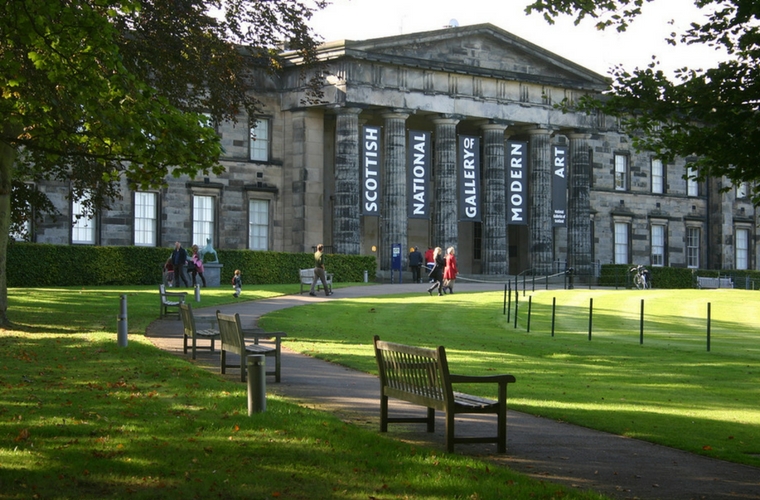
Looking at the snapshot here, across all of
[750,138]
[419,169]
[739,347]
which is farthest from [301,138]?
[750,138]

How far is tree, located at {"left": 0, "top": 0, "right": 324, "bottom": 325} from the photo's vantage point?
15547 millimetres

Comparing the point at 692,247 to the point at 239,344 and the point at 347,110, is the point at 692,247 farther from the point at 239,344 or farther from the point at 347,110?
the point at 239,344

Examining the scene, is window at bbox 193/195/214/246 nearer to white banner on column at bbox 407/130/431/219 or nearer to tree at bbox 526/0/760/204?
white banner on column at bbox 407/130/431/219

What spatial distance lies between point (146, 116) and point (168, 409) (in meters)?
6.04

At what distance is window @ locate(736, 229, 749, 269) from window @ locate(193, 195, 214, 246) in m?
38.0

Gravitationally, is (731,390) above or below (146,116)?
below

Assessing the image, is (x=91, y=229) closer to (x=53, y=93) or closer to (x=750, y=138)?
(x=53, y=93)

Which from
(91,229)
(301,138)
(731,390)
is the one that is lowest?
(731,390)

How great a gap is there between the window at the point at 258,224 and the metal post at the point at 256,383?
4271cm

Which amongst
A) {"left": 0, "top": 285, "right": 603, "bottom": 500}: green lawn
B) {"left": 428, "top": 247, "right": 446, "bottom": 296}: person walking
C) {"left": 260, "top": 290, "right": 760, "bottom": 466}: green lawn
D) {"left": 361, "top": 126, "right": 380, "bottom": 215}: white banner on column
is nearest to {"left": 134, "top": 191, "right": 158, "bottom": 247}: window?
{"left": 361, "top": 126, "right": 380, "bottom": 215}: white banner on column

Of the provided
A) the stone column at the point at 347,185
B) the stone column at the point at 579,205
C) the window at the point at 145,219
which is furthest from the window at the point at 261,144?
the stone column at the point at 579,205

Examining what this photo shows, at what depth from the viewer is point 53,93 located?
1859 cm

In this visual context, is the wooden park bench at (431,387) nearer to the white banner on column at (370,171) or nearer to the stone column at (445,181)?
the white banner on column at (370,171)

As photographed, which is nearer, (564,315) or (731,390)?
(731,390)
